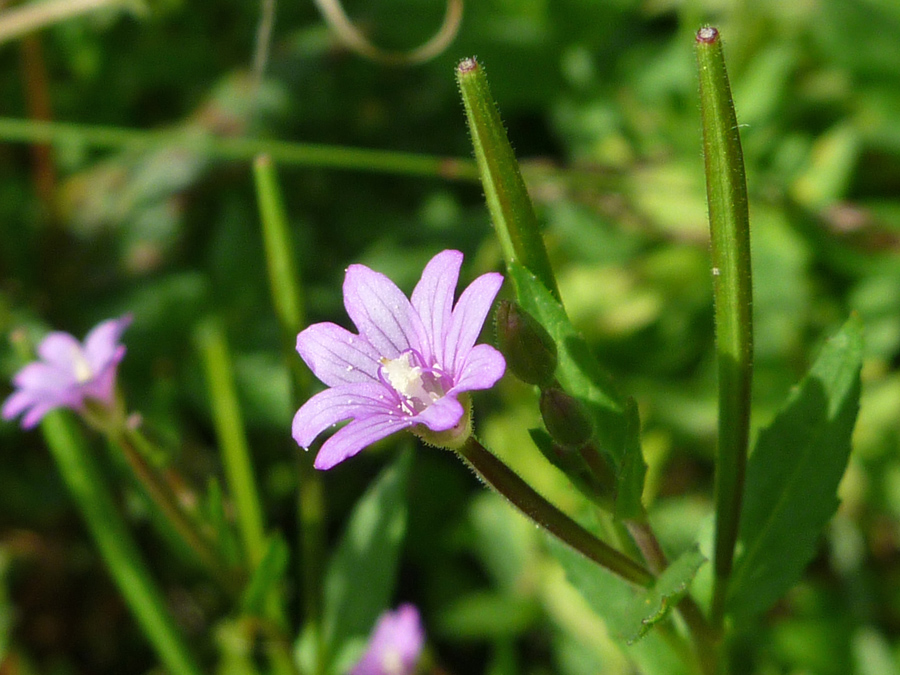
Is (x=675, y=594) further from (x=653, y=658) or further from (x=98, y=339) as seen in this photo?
(x=98, y=339)

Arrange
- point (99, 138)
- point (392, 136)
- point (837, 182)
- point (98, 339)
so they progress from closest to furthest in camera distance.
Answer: point (98, 339) < point (99, 138) < point (837, 182) < point (392, 136)

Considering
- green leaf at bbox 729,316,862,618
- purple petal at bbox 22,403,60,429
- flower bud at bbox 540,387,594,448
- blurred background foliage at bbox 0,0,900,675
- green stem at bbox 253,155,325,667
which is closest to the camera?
flower bud at bbox 540,387,594,448

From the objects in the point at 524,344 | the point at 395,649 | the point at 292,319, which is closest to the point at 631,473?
the point at 524,344

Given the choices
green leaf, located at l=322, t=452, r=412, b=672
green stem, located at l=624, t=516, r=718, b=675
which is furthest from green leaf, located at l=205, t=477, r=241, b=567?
green stem, located at l=624, t=516, r=718, b=675

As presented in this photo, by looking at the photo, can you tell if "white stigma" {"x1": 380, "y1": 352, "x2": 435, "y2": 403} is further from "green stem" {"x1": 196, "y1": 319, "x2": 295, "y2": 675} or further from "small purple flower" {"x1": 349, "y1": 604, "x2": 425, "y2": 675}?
"small purple flower" {"x1": 349, "y1": 604, "x2": 425, "y2": 675}

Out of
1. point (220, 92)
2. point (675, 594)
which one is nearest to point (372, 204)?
point (220, 92)

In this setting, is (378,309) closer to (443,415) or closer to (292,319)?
(443,415)

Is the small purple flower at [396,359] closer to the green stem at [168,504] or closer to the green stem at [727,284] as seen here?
→ the green stem at [727,284]
